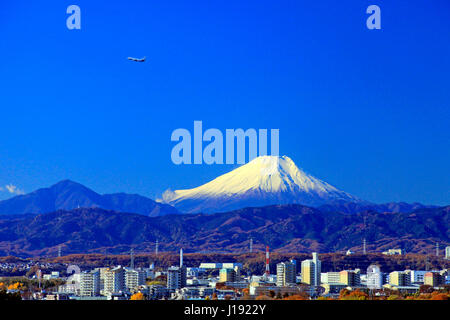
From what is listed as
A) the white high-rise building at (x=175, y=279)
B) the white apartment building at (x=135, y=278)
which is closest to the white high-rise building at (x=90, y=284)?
the white apartment building at (x=135, y=278)

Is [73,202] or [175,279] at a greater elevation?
[73,202]

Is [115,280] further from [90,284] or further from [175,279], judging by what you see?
[175,279]

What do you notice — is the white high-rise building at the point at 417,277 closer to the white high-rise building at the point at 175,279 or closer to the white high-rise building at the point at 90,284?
the white high-rise building at the point at 175,279

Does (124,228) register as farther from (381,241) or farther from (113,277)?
(113,277)

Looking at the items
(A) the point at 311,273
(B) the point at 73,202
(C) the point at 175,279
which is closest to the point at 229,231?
(B) the point at 73,202

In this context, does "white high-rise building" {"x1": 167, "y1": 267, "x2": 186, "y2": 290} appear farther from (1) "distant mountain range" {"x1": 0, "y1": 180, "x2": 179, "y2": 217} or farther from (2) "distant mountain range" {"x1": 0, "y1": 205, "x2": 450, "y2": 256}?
(1) "distant mountain range" {"x1": 0, "y1": 180, "x2": 179, "y2": 217}
